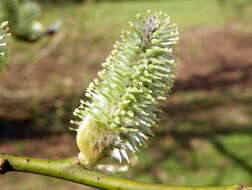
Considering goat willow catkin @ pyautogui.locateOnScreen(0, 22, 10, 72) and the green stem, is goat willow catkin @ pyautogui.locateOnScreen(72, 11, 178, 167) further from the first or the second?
goat willow catkin @ pyautogui.locateOnScreen(0, 22, 10, 72)

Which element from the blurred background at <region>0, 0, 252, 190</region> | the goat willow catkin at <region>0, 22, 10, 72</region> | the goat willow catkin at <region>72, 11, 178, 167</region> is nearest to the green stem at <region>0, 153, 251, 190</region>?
the goat willow catkin at <region>72, 11, 178, 167</region>

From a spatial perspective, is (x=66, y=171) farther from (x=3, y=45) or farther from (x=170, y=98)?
(x=170, y=98)

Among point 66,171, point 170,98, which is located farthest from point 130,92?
point 170,98

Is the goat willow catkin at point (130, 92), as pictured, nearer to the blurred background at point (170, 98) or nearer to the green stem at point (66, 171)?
the green stem at point (66, 171)

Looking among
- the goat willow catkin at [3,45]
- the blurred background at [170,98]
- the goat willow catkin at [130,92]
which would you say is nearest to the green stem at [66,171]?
the goat willow catkin at [130,92]

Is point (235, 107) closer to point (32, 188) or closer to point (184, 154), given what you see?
point (184, 154)

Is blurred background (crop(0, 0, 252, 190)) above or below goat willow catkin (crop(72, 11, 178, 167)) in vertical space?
below
